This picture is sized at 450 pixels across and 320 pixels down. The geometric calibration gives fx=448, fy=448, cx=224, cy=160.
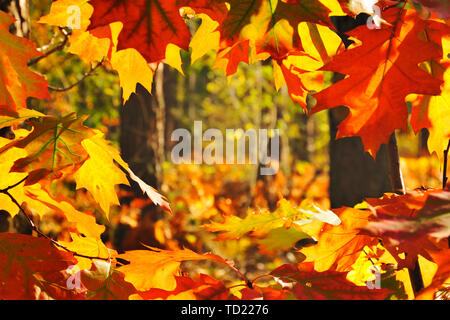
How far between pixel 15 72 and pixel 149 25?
0.43 meters

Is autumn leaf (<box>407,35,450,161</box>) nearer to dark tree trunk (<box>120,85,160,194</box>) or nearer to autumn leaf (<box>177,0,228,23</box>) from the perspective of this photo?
autumn leaf (<box>177,0,228,23</box>)

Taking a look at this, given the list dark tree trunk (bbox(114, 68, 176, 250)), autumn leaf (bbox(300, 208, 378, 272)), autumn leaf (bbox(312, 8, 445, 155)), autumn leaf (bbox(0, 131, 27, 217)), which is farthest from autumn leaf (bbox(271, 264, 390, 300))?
dark tree trunk (bbox(114, 68, 176, 250))

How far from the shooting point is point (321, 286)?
0.77 metres

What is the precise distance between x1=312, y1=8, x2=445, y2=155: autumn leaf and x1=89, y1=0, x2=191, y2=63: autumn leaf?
1.03 ft

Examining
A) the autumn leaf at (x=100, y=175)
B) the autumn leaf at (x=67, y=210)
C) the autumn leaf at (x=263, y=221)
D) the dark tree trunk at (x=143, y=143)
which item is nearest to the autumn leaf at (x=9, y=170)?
the autumn leaf at (x=67, y=210)

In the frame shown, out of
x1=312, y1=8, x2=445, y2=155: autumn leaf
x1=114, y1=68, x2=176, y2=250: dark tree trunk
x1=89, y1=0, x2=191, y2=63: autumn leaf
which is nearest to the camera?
x1=89, y1=0, x2=191, y2=63: autumn leaf

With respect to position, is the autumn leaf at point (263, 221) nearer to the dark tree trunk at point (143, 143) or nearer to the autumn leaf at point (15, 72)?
the autumn leaf at point (15, 72)

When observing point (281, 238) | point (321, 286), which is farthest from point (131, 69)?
point (321, 286)

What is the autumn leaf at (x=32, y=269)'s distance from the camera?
0.79 meters

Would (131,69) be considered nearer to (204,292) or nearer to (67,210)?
(67,210)

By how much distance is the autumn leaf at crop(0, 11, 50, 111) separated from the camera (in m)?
1.05
